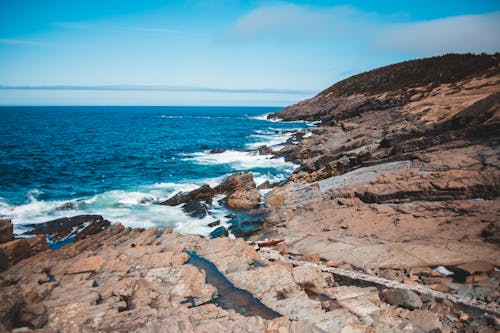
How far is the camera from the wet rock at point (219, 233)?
1919cm

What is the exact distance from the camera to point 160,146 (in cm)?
5834

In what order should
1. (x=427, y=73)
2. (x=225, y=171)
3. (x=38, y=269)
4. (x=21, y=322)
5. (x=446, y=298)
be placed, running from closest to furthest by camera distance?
(x=21, y=322), (x=446, y=298), (x=38, y=269), (x=225, y=171), (x=427, y=73)

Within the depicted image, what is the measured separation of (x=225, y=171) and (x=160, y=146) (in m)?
25.2

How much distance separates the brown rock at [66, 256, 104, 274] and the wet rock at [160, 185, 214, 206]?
1354 centimetres

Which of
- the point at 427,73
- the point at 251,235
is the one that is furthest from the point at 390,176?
the point at 427,73

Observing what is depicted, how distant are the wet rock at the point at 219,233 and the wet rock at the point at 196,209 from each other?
3189mm

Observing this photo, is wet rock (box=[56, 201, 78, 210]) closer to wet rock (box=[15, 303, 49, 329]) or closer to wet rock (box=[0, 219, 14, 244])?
wet rock (box=[0, 219, 14, 244])

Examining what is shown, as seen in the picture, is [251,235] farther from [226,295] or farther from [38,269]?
[38,269]

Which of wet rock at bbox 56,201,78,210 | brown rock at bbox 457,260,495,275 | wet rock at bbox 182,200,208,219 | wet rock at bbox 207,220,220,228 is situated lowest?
wet rock at bbox 207,220,220,228

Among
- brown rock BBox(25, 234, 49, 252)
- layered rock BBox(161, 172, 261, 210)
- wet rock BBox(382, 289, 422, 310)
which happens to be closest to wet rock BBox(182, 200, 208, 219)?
layered rock BBox(161, 172, 261, 210)

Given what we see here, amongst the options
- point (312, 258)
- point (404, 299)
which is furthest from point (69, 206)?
point (404, 299)

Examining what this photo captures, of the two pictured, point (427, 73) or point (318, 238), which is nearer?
point (318, 238)

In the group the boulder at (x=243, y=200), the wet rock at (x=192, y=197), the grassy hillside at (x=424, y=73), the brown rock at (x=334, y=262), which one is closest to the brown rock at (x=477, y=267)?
the brown rock at (x=334, y=262)

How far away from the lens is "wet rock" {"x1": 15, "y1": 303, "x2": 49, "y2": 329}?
27.8 ft
